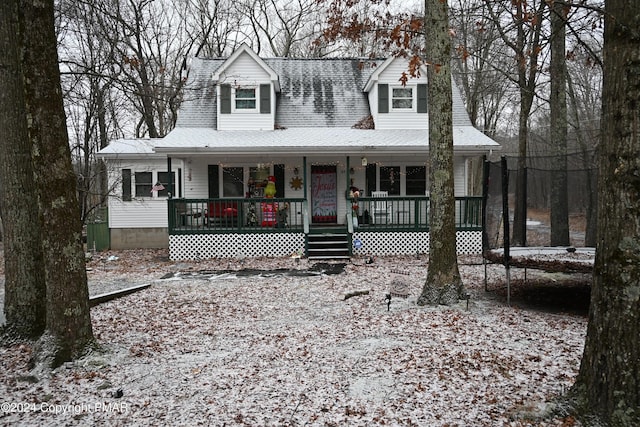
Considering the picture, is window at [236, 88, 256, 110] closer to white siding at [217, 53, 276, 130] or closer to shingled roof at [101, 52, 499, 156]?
white siding at [217, 53, 276, 130]

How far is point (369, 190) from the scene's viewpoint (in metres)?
16.5

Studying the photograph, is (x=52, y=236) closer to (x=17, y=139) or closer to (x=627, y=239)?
(x=17, y=139)

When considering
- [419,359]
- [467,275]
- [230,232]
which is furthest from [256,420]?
[230,232]

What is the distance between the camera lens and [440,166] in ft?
25.0

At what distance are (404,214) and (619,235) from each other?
11.5 m

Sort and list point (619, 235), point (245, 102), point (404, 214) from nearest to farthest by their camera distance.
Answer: point (619, 235)
point (404, 214)
point (245, 102)

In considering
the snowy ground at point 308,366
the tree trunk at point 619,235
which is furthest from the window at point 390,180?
the tree trunk at point 619,235

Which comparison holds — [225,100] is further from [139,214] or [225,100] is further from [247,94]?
[139,214]

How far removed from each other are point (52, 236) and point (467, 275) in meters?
8.42

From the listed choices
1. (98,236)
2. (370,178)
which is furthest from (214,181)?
(370,178)

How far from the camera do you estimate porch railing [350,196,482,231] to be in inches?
572

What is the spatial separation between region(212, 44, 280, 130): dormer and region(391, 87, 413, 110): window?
13.8 feet

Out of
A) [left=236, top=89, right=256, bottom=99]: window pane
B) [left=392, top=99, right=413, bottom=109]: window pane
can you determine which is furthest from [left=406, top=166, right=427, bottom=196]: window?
[left=236, top=89, right=256, bottom=99]: window pane

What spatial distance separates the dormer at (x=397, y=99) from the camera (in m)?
16.4
